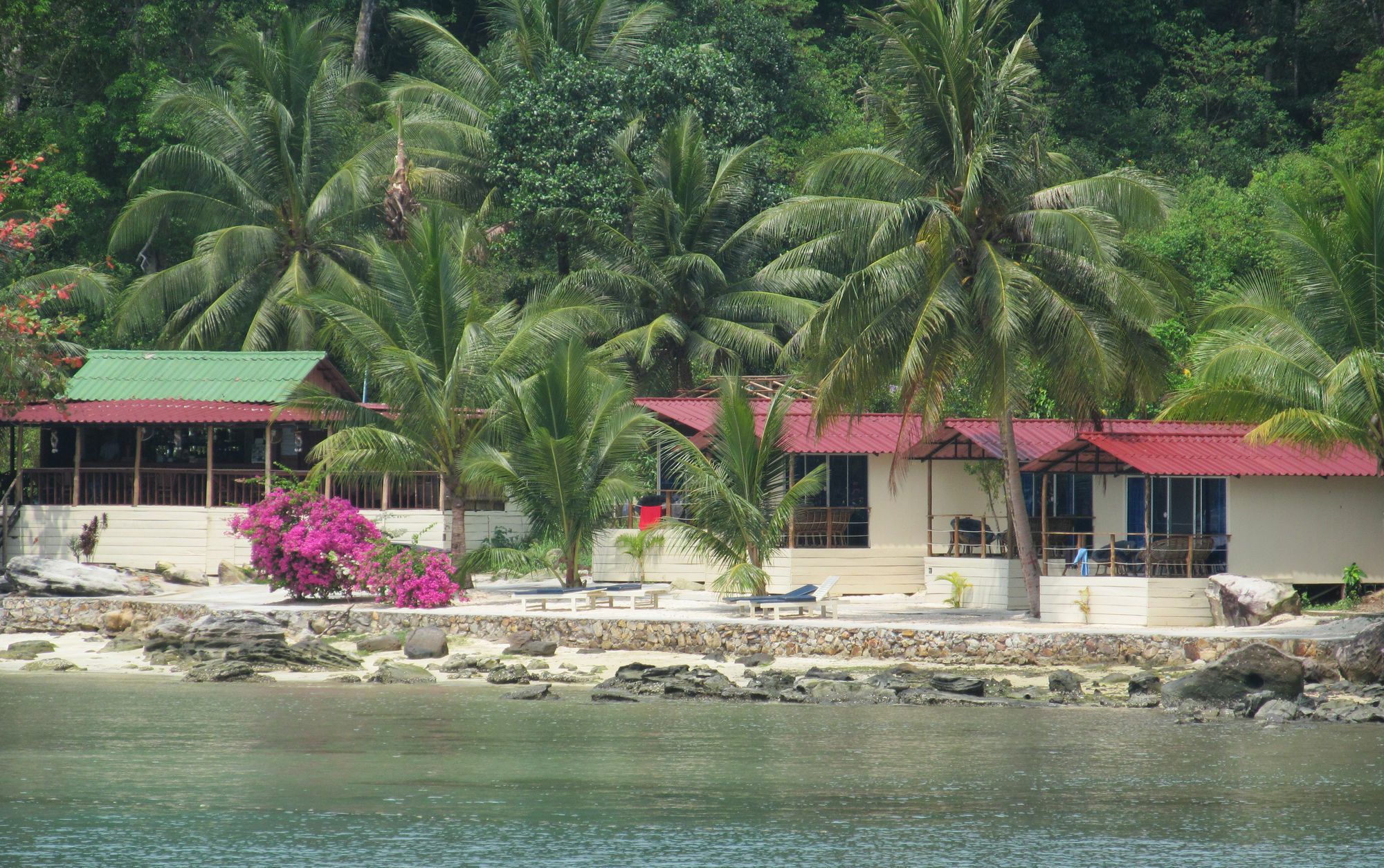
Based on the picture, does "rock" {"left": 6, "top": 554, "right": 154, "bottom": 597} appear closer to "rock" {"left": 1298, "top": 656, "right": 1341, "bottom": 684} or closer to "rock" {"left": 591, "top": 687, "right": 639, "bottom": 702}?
"rock" {"left": 591, "top": 687, "right": 639, "bottom": 702}

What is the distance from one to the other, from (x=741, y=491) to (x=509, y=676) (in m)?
4.58

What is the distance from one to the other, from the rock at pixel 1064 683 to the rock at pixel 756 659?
3812 millimetres

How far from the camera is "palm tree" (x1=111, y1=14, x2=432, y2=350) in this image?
103 ft

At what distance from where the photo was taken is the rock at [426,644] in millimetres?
21188

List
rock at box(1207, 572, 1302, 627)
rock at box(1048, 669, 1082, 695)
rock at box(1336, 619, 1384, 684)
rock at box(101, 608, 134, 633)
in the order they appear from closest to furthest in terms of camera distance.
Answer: rock at box(1048, 669, 1082, 695) → rock at box(1336, 619, 1384, 684) → rock at box(1207, 572, 1302, 627) → rock at box(101, 608, 134, 633)

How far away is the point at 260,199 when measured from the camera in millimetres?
32062

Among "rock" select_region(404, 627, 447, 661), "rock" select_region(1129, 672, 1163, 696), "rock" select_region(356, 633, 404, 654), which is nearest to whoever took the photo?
"rock" select_region(1129, 672, 1163, 696)

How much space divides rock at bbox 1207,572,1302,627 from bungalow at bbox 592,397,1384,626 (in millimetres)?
209

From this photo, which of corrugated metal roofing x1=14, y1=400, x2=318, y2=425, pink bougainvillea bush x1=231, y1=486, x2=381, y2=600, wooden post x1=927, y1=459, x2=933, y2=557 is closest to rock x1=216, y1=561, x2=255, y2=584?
corrugated metal roofing x1=14, y1=400, x2=318, y2=425

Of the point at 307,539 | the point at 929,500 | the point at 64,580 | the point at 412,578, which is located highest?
the point at 929,500

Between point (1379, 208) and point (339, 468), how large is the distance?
1498cm

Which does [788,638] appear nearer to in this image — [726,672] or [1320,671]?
[726,672]

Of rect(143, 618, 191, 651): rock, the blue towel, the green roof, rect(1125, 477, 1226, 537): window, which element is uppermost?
the green roof

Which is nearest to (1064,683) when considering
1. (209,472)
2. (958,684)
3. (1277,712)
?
(958,684)
